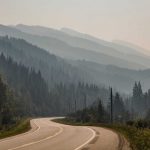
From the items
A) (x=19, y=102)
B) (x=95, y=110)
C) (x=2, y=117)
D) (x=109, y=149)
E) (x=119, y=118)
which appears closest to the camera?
(x=109, y=149)

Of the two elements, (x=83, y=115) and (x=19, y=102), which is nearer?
(x=83, y=115)

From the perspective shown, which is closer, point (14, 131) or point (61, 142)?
point (61, 142)

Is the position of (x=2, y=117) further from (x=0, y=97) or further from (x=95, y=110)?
(x=95, y=110)

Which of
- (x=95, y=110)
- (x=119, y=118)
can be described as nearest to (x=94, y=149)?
(x=95, y=110)

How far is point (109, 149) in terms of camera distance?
27281mm

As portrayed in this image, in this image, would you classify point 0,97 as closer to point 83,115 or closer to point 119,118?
point 83,115

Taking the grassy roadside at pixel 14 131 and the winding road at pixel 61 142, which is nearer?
the winding road at pixel 61 142

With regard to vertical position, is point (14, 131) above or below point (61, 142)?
below

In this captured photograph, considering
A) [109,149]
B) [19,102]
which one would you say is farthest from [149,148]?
[19,102]

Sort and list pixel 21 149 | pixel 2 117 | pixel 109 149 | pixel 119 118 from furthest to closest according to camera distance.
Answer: pixel 119 118 < pixel 2 117 < pixel 109 149 < pixel 21 149

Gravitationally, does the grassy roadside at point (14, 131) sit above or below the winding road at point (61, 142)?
below

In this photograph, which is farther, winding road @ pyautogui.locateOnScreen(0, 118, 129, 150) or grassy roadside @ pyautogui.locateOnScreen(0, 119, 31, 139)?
grassy roadside @ pyautogui.locateOnScreen(0, 119, 31, 139)

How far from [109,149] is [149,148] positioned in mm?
7462

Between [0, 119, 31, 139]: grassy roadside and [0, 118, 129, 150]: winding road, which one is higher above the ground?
[0, 118, 129, 150]: winding road
